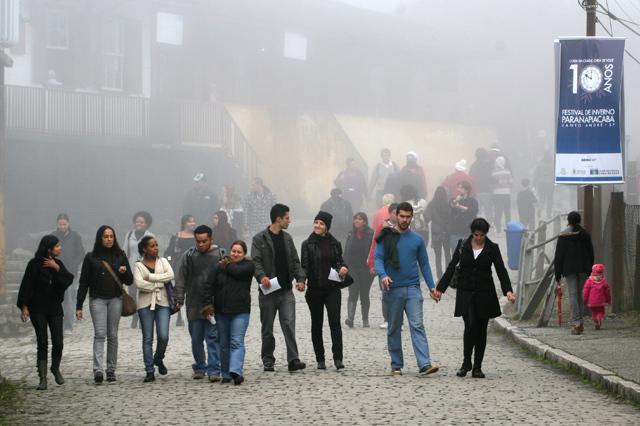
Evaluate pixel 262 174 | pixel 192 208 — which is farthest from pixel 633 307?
pixel 262 174

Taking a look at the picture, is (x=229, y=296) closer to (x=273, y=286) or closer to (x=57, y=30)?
(x=273, y=286)

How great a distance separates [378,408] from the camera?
10859 mm

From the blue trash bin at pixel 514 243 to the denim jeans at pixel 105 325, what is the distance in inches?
474

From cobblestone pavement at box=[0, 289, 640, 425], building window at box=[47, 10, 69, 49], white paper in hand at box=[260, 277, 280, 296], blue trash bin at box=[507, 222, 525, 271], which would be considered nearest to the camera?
cobblestone pavement at box=[0, 289, 640, 425]

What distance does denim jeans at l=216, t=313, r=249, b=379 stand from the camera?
12.9m

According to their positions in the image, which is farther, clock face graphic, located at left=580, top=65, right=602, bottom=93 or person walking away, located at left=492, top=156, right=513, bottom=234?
person walking away, located at left=492, top=156, right=513, bottom=234

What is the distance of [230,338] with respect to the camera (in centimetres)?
1309

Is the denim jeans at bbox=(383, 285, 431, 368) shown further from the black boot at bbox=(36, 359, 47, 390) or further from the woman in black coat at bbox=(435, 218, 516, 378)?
the black boot at bbox=(36, 359, 47, 390)

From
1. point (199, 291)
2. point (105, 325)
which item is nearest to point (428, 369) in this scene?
point (199, 291)

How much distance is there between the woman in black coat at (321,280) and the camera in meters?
14.0

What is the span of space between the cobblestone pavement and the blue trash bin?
8.05m

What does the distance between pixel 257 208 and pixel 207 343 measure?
14499mm

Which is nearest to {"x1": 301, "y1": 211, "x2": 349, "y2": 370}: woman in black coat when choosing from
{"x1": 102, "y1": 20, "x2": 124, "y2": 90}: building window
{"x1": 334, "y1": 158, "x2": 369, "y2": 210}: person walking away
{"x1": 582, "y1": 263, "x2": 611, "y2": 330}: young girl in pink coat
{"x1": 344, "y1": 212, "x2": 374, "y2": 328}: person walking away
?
{"x1": 582, "y1": 263, "x2": 611, "y2": 330}: young girl in pink coat

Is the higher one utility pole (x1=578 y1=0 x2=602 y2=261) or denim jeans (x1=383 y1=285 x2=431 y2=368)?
utility pole (x1=578 y1=0 x2=602 y2=261)
